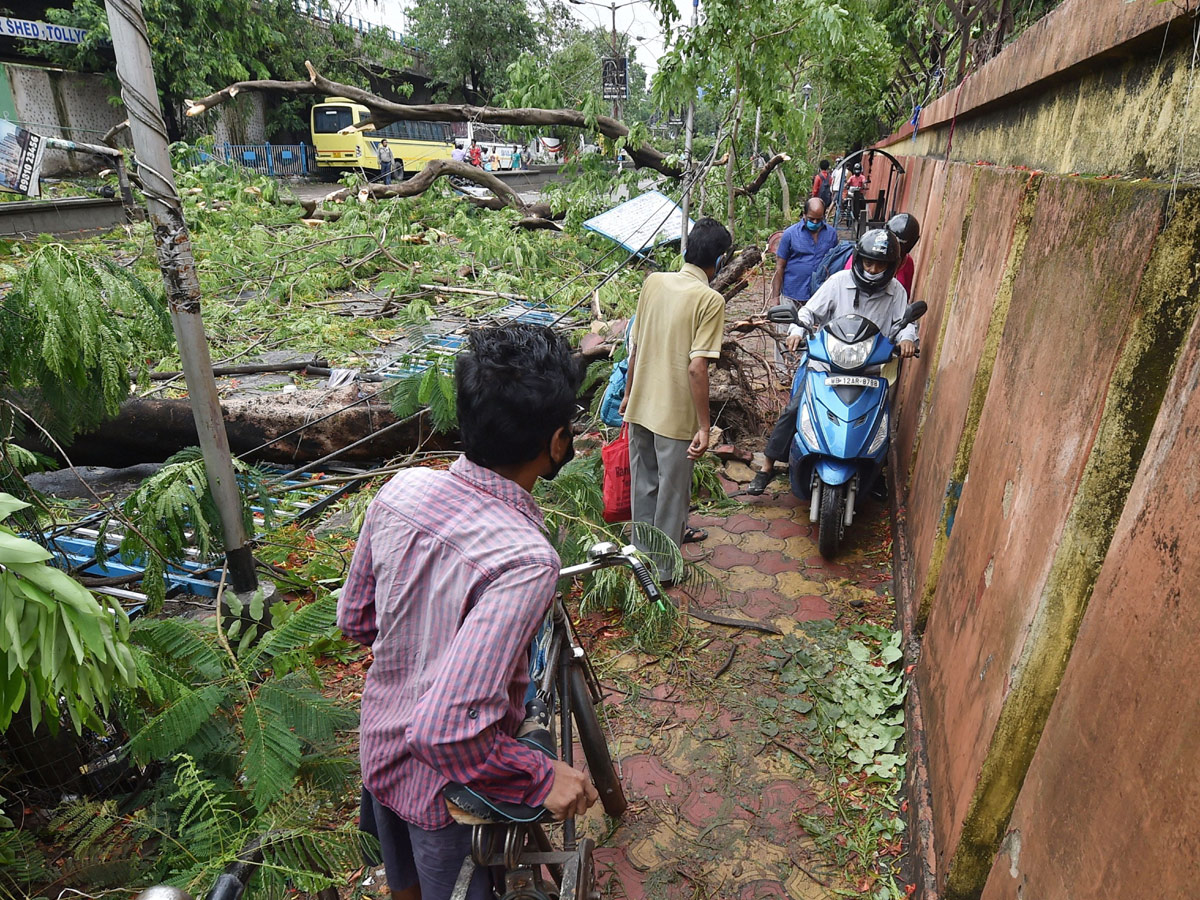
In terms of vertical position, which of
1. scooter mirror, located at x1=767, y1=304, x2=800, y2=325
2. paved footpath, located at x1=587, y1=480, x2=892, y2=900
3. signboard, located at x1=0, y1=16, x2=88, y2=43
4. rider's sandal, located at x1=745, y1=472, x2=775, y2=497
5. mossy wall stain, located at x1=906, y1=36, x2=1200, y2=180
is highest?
signboard, located at x1=0, y1=16, x2=88, y2=43

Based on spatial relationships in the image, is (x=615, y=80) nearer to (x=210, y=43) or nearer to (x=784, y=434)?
(x=784, y=434)

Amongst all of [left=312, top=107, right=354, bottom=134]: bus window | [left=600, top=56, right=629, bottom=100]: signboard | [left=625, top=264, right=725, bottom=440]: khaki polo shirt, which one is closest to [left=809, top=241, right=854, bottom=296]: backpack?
[left=625, top=264, right=725, bottom=440]: khaki polo shirt

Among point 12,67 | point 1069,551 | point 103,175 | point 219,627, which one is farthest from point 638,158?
point 12,67

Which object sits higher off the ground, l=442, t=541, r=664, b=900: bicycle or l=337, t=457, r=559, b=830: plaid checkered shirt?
l=337, t=457, r=559, b=830: plaid checkered shirt

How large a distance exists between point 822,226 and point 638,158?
5.01 m

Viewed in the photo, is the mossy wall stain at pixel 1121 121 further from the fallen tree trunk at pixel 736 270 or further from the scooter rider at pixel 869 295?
the fallen tree trunk at pixel 736 270

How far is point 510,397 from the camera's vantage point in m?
1.46

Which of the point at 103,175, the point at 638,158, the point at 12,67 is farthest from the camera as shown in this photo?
the point at 12,67

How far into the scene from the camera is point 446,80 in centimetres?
3162

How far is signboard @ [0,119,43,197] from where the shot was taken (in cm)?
410

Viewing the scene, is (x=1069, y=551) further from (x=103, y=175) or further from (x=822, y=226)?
(x=103, y=175)

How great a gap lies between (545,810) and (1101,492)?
4.31ft

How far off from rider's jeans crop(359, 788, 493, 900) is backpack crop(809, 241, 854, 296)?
5.86 metres

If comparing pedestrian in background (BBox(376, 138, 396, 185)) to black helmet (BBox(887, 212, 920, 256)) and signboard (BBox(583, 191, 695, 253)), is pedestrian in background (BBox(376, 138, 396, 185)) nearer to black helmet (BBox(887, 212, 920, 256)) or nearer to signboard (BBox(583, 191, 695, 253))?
signboard (BBox(583, 191, 695, 253))
